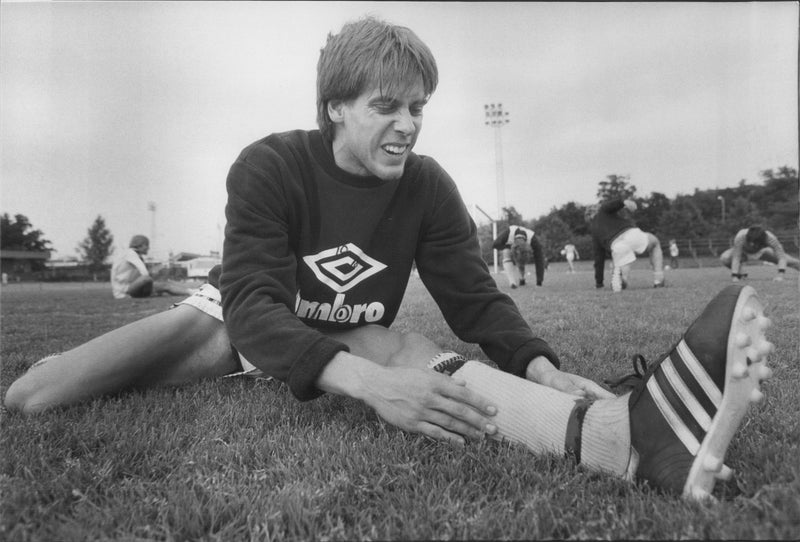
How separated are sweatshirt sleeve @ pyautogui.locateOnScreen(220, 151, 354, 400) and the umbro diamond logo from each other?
0.15 meters

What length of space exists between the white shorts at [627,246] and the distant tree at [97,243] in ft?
185

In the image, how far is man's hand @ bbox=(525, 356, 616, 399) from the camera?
5.71 ft

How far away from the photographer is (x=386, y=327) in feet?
8.29

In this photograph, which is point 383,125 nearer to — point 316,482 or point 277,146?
point 277,146

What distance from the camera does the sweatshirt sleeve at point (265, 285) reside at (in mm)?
1566

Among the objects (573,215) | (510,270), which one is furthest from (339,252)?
(573,215)

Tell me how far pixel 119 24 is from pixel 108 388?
2.54 meters

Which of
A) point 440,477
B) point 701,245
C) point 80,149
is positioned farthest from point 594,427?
point 701,245

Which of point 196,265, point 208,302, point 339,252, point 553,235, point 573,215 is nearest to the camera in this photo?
point 339,252

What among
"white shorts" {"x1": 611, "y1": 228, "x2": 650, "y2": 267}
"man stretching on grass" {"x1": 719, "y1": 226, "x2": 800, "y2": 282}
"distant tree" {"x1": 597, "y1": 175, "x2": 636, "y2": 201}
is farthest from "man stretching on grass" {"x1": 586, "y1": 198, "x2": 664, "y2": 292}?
"distant tree" {"x1": 597, "y1": 175, "x2": 636, "y2": 201}

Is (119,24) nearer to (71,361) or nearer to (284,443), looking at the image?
(71,361)

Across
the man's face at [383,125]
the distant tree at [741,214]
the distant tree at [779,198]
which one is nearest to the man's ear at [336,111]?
the man's face at [383,125]

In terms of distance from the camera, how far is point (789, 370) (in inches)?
105

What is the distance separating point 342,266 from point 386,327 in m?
0.44
